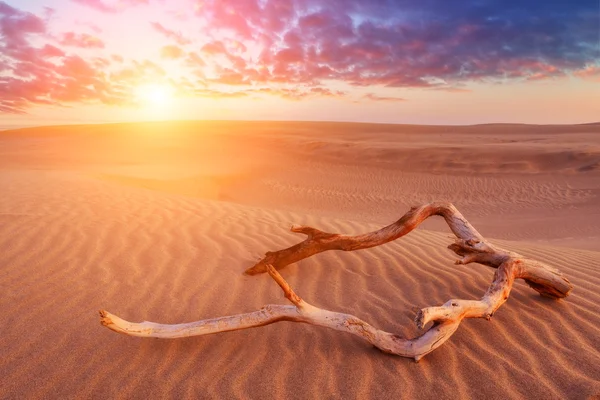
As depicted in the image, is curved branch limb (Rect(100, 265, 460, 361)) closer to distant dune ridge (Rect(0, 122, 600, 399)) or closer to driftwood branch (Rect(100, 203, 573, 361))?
driftwood branch (Rect(100, 203, 573, 361))

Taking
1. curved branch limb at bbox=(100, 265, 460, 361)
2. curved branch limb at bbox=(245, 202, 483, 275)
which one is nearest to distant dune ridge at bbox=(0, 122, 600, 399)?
curved branch limb at bbox=(100, 265, 460, 361)

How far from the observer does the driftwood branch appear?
2.72m

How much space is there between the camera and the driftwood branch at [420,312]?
272 cm

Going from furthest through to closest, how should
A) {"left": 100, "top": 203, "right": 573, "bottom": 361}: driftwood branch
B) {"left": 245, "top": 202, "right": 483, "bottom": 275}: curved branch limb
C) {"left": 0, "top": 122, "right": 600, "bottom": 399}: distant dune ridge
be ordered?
{"left": 245, "top": 202, "right": 483, "bottom": 275}: curved branch limb → {"left": 100, "top": 203, "right": 573, "bottom": 361}: driftwood branch → {"left": 0, "top": 122, "right": 600, "bottom": 399}: distant dune ridge

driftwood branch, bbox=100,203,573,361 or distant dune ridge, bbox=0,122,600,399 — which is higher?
driftwood branch, bbox=100,203,573,361

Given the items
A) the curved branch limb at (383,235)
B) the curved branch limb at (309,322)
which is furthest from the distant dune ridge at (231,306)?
the curved branch limb at (383,235)

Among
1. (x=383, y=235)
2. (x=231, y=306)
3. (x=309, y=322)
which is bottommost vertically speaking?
(x=231, y=306)

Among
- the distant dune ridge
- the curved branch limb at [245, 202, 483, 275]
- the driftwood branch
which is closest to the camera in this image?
the distant dune ridge

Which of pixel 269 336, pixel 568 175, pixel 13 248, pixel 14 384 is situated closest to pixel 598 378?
pixel 269 336

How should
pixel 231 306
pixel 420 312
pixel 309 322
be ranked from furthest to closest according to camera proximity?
pixel 231 306 < pixel 309 322 < pixel 420 312

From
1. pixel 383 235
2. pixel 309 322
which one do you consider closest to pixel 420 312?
pixel 309 322

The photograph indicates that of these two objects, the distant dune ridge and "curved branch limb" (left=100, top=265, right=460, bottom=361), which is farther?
"curved branch limb" (left=100, top=265, right=460, bottom=361)

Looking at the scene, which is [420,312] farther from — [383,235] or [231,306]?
[231,306]

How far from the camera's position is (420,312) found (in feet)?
8.16
